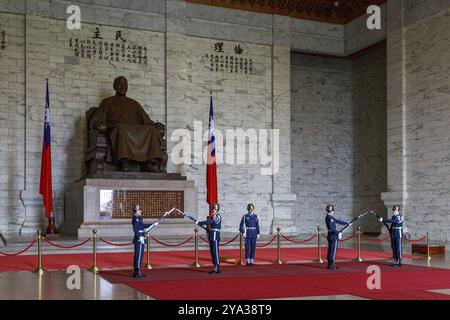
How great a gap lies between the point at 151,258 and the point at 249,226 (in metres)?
1.53

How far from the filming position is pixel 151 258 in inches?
323

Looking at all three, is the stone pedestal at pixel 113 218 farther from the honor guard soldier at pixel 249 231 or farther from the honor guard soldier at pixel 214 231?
the honor guard soldier at pixel 214 231

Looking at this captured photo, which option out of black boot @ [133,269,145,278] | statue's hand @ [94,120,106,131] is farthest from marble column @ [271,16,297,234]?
black boot @ [133,269,145,278]

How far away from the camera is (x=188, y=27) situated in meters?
13.1

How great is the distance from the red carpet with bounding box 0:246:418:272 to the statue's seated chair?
90.8 inches

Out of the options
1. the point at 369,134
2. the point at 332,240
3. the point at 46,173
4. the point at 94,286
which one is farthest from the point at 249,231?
the point at 369,134

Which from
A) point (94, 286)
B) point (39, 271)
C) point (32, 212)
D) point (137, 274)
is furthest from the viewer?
point (32, 212)

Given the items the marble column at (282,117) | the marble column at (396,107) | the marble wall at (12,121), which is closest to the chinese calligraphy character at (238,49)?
the marble column at (282,117)

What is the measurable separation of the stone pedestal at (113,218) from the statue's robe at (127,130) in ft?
1.29

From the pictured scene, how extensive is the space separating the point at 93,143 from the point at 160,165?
1245mm

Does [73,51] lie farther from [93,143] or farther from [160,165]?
[160,165]

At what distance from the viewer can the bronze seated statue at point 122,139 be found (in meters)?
10.6

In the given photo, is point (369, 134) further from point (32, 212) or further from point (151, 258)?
point (151, 258)

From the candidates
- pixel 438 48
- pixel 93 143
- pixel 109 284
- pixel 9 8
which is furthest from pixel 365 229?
pixel 109 284
